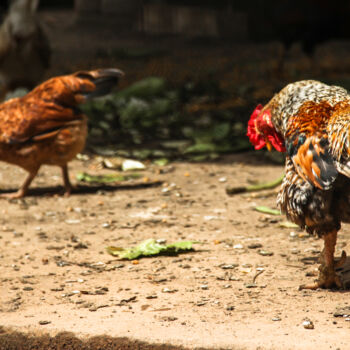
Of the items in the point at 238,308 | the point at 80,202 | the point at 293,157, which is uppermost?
the point at 293,157

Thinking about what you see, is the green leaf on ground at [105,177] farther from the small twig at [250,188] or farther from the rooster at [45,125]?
the small twig at [250,188]

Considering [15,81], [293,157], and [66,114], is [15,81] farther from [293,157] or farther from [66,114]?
[293,157]

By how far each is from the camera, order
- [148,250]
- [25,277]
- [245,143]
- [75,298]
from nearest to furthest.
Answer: [75,298]
[25,277]
[148,250]
[245,143]

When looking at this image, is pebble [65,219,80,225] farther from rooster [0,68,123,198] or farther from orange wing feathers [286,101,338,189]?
orange wing feathers [286,101,338,189]

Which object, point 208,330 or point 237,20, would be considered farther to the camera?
point 237,20

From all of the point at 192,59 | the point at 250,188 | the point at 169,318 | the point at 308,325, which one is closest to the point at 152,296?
the point at 169,318

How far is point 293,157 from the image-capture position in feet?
11.0

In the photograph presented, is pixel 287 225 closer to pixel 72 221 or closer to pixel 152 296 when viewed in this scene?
pixel 152 296

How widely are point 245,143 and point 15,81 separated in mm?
3509

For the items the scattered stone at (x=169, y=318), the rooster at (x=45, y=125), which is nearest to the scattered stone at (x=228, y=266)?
the scattered stone at (x=169, y=318)

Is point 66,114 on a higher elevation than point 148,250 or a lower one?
higher

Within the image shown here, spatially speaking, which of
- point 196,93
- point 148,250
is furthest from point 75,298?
point 196,93

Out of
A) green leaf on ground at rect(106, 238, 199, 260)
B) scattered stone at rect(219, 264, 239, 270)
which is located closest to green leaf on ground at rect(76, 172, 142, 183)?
green leaf on ground at rect(106, 238, 199, 260)

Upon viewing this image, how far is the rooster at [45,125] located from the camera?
17.8 ft
